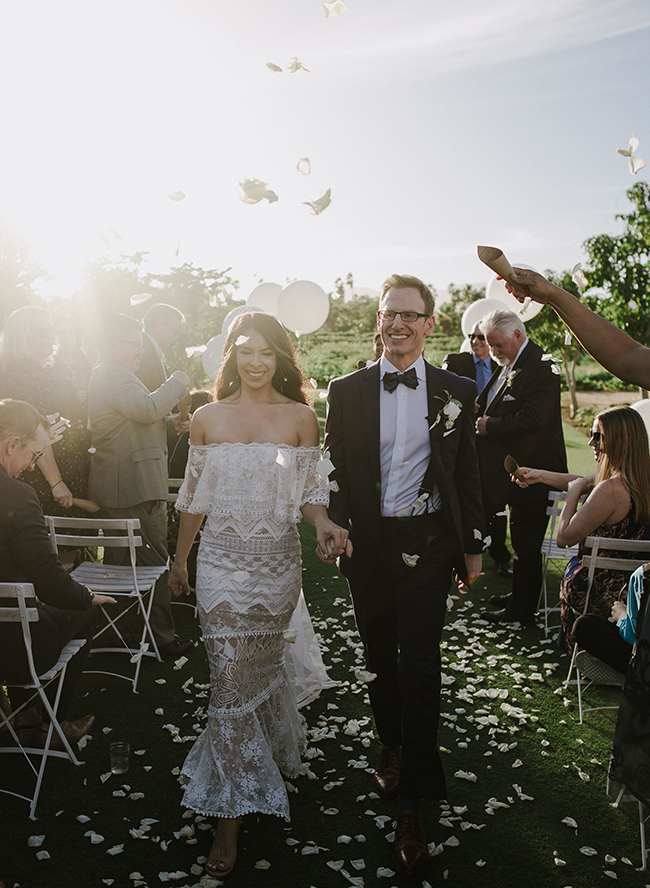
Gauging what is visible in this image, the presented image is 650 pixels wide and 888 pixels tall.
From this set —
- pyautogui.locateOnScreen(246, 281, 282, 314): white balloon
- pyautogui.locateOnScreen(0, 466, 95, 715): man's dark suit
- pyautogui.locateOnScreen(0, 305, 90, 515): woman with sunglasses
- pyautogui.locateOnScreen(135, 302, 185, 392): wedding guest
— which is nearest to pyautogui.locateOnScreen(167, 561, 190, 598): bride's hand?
pyautogui.locateOnScreen(0, 466, 95, 715): man's dark suit

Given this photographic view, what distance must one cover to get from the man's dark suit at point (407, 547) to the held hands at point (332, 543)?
175 mm

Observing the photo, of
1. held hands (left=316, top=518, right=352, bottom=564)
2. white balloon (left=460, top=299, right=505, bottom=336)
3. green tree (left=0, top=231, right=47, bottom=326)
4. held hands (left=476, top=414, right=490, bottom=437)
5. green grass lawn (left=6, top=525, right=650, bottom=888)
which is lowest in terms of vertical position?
green grass lawn (left=6, top=525, right=650, bottom=888)

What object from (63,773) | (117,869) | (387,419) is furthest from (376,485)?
(63,773)

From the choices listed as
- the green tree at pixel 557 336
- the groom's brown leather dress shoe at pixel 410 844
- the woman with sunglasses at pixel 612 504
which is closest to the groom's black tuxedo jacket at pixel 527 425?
the woman with sunglasses at pixel 612 504

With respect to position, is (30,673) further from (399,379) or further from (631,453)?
(631,453)

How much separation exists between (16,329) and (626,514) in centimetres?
438

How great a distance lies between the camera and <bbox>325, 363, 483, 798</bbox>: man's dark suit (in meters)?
2.77

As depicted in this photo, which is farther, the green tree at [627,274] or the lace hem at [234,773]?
the green tree at [627,274]

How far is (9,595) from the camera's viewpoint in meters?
2.82

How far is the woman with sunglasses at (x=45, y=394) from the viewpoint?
14.5ft

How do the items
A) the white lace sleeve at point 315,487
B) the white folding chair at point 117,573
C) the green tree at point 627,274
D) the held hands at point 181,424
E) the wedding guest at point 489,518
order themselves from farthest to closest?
the green tree at point 627,274 → the wedding guest at point 489,518 → the held hands at point 181,424 → the white folding chair at point 117,573 → the white lace sleeve at point 315,487

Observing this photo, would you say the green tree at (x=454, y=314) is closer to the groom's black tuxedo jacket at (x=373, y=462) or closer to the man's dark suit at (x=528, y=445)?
the man's dark suit at (x=528, y=445)

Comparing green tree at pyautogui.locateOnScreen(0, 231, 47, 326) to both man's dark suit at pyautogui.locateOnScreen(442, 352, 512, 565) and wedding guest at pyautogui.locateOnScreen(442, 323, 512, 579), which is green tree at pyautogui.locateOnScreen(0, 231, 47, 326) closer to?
wedding guest at pyautogui.locateOnScreen(442, 323, 512, 579)

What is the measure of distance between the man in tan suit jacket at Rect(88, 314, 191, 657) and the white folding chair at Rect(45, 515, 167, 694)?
177 mm
